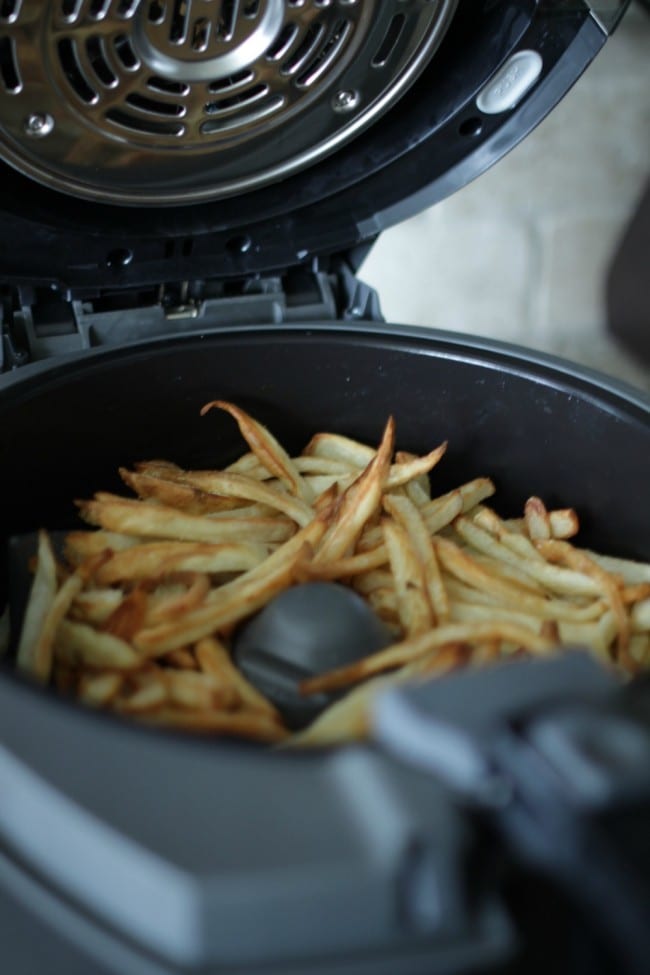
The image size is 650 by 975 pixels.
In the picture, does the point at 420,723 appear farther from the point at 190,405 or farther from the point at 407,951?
the point at 190,405

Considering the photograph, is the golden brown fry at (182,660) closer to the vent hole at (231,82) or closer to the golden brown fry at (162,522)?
the golden brown fry at (162,522)

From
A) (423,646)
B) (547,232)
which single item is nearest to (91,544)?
(423,646)

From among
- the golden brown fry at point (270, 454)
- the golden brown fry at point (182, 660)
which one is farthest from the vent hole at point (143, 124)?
the golden brown fry at point (182, 660)

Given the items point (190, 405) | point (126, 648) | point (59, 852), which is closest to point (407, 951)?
point (59, 852)

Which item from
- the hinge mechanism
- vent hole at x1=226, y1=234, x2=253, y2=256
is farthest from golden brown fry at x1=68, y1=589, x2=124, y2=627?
vent hole at x1=226, y1=234, x2=253, y2=256

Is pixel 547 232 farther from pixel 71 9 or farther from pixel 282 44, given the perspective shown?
pixel 71 9

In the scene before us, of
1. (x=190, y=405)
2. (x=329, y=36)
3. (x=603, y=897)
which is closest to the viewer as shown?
(x=603, y=897)
